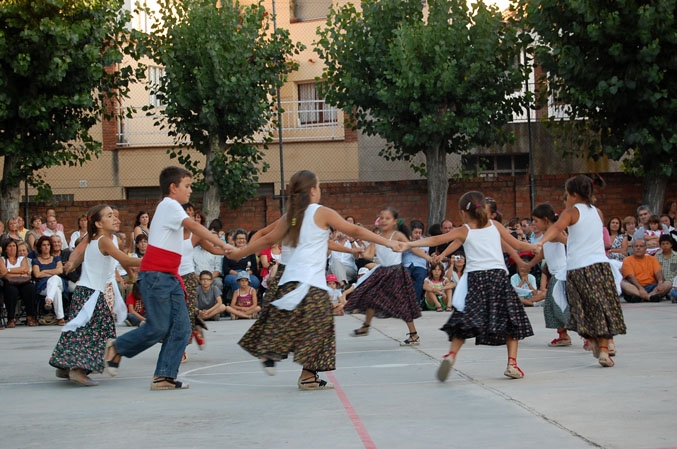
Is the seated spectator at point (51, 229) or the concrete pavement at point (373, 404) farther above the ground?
the seated spectator at point (51, 229)

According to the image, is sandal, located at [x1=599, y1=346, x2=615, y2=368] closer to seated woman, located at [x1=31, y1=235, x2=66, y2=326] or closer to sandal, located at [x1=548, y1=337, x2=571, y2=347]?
sandal, located at [x1=548, y1=337, x2=571, y2=347]

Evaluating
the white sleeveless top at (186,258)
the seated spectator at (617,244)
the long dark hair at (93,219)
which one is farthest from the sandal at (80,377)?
the seated spectator at (617,244)

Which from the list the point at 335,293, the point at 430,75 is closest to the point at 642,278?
the point at 335,293

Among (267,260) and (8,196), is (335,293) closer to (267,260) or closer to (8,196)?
(267,260)

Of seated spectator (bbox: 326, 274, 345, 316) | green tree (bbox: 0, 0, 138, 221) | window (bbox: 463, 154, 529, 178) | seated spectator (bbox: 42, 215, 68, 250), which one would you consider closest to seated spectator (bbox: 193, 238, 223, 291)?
seated spectator (bbox: 326, 274, 345, 316)

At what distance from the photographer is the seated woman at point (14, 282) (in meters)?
15.6

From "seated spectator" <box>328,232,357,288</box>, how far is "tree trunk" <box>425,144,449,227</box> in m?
3.36

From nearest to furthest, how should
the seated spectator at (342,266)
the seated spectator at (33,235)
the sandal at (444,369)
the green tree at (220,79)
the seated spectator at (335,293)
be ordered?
1. the sandal at (444,369)
2. the seated spectator at (335,293)
3. the seated spectator at (33,235)
4. the seated spectator at (342,266)
5. the green tree at (220,79)

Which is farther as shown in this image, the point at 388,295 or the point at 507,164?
the point at 507,164

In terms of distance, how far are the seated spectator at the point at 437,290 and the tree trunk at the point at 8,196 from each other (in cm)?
883

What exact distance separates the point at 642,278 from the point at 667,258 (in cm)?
60

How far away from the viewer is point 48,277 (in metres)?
16.0

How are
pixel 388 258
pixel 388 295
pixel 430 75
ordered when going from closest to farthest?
1. pixel 388 295
2. pixel 388 258
3. pixel 430 75

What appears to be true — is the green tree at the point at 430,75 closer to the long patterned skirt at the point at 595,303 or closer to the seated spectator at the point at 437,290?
the seated spectator at the point at 437,290
